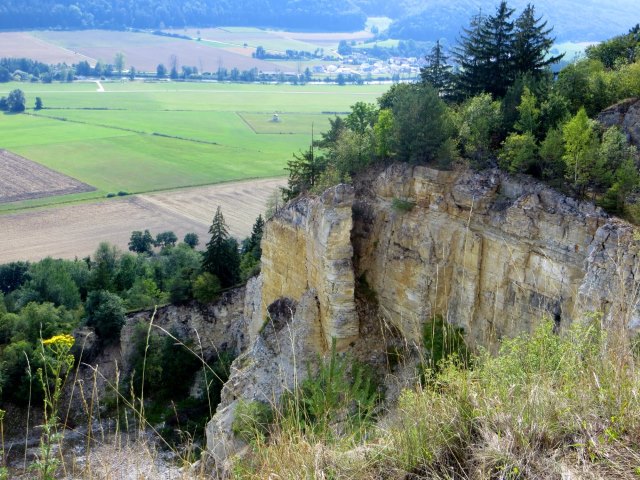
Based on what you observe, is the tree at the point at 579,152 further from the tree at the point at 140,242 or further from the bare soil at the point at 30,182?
the bare soil at the point at 30,182

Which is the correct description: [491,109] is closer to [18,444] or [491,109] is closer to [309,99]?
[18,444]

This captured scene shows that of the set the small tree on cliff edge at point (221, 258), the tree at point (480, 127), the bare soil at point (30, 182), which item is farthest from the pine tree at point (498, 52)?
the bare soil at point (30, 182)

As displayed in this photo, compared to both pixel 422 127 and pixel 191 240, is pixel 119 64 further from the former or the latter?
pixel 422 127

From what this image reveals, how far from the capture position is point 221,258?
3969cm

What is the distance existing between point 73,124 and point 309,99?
5030 centimetres

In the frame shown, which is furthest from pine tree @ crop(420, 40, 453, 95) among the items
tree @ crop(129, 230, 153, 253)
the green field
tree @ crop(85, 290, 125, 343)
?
the green field

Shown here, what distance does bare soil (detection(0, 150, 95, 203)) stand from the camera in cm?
8788

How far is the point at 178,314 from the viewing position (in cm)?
3884

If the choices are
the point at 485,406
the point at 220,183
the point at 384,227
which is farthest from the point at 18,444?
the point at 220,183

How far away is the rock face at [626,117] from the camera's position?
23109 mm

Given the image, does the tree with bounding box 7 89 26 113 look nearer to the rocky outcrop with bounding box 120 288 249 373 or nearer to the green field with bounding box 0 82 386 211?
the green field with bounding box 0 82 386 211

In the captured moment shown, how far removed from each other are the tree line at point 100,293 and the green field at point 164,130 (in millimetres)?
37738

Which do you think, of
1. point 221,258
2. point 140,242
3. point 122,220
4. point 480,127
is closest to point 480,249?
point 480,127

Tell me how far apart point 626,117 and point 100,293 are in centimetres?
2928
